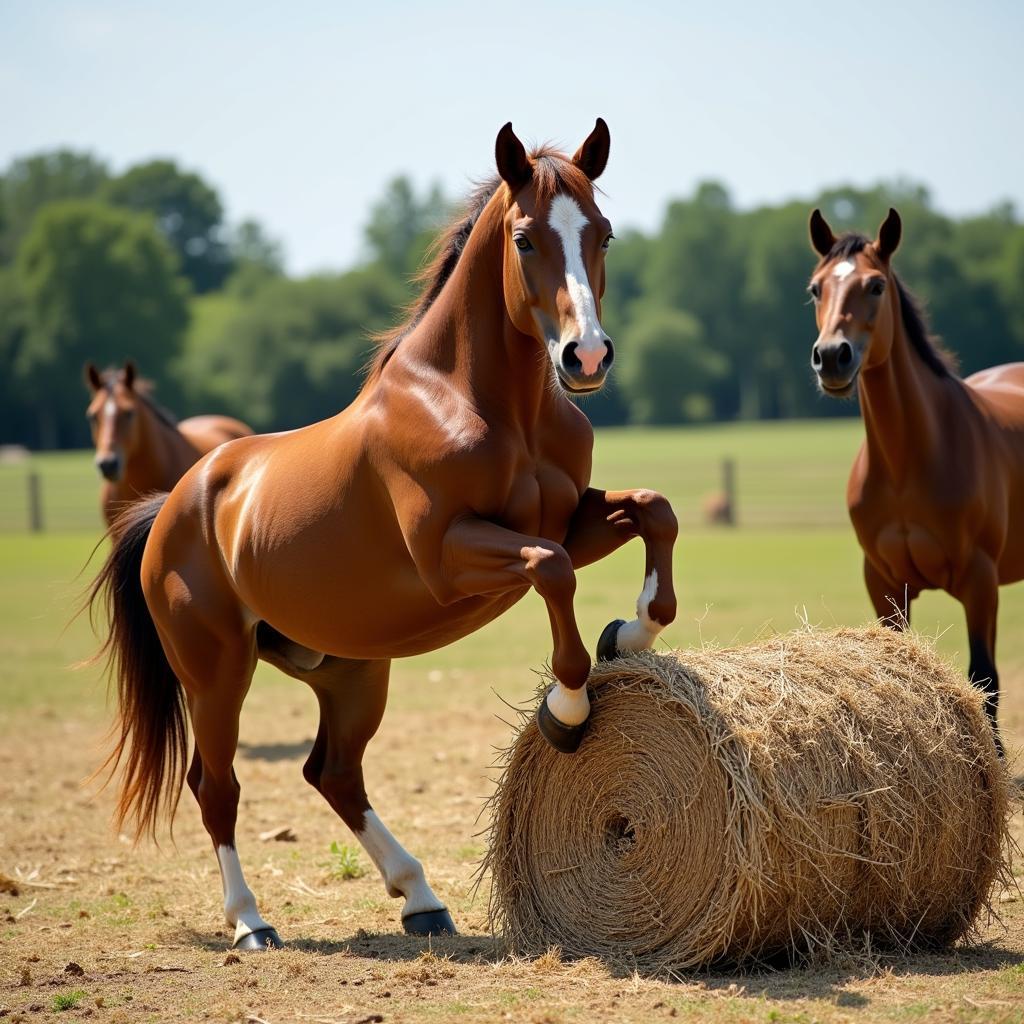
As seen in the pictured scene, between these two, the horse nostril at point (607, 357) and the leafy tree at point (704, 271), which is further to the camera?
the leafy tree at point (704, 271)

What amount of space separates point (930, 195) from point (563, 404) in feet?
329

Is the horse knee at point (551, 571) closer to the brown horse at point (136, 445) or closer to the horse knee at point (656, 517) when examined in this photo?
the horse knee at point (656, 517)

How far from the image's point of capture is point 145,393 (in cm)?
1192

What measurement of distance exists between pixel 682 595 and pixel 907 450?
9741mm

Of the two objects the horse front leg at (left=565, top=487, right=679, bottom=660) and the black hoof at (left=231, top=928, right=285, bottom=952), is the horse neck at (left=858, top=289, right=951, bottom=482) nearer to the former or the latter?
the horse front leg at (left=565, top=487, right=679, bottom=660)

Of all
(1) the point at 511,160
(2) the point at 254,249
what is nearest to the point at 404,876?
(1) the point at 511,160

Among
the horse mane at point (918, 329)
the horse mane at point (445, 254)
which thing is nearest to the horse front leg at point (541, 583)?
the horse mane at point (445, 254)

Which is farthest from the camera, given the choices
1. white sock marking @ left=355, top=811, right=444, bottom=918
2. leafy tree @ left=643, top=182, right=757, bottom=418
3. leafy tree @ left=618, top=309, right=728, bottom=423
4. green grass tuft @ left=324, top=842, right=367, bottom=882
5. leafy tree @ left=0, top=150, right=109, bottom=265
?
leafy tree @ left=0, top=150, right=109, bottom=265

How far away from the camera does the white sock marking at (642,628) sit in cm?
457

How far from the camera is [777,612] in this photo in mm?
14523

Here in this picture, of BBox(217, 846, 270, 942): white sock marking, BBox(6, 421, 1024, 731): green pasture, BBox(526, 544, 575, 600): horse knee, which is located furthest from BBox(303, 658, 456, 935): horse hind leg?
BBox(526, 544, 575, 600): horse knee

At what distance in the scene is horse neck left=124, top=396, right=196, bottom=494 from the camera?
11219 millimetres

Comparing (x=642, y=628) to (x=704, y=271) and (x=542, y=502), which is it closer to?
(x=542, y=502)

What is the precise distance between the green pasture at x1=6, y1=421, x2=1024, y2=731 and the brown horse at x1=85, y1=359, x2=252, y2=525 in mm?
1055
